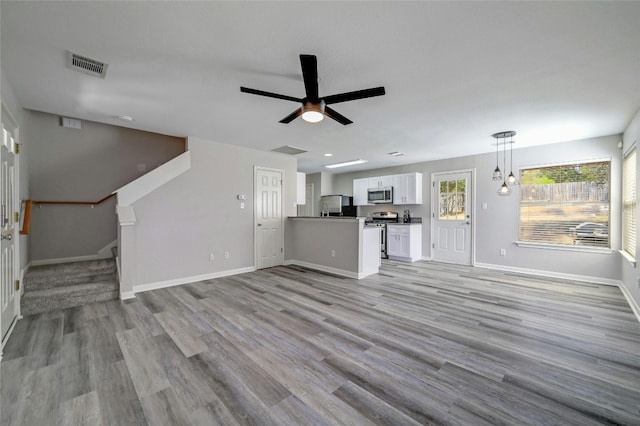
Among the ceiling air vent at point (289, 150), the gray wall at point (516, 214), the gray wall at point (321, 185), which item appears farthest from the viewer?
the gray wall at point (321, 185)

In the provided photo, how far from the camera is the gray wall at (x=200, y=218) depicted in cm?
413

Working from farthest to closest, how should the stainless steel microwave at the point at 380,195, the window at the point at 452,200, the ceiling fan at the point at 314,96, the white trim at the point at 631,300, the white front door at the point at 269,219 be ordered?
the stainless steel microwave at the point at 380,195
the window at the point at 452,200
the white front door at the point at 269,219
the white trim at the point at 631,300
the ceiling fan at the point at 314,96

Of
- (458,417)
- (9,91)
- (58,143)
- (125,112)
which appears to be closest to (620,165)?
(458,417)

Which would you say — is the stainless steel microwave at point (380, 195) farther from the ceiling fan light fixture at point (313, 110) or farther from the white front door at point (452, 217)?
the ceiling fan light fixture at point (313, 110)

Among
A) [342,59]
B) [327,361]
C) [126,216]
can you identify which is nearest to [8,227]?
[126,216]

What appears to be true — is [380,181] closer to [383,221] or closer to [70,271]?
[383,221]

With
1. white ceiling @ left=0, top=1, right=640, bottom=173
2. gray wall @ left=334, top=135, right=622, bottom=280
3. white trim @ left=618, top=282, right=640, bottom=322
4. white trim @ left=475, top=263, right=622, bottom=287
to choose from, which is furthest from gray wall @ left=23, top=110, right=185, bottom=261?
white trim @ left=618, top=282, right=640, bottom=322

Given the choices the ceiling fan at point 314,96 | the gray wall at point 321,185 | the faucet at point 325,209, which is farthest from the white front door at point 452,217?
the ceiling fan at point 314,96

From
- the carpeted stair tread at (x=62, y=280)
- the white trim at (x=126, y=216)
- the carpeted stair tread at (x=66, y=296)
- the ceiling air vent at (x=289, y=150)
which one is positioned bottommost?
the carpeted stair tread at (x=66, y=296)

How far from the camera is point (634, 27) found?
1820mm

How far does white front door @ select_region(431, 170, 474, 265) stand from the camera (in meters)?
5.99

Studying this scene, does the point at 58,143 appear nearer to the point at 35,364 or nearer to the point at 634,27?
the point at 35,364

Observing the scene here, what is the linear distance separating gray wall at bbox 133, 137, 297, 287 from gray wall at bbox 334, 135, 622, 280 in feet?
13.9

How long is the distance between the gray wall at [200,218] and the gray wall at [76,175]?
79.2 inches
